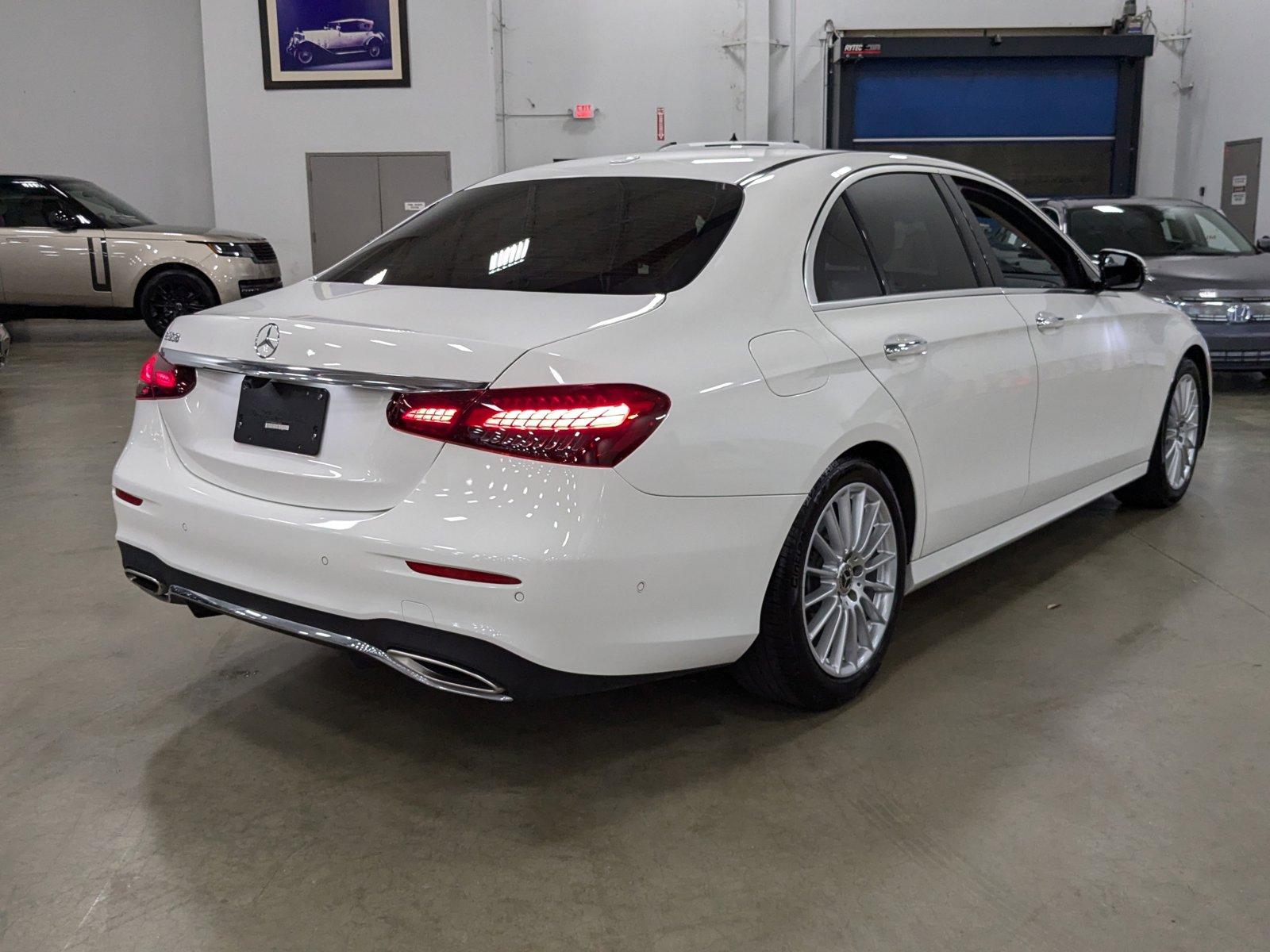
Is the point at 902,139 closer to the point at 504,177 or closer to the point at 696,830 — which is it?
the point at 504,177

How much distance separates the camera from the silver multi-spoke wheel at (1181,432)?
4.29 meters

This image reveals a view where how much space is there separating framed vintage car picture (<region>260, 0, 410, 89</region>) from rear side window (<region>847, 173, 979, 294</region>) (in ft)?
37.2

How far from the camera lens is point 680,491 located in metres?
2.11

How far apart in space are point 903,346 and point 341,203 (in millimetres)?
11921

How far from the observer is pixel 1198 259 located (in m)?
7.54

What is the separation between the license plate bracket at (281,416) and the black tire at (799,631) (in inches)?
38.0

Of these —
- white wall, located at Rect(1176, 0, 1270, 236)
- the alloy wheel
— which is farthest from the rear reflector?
white wall, located at Rect(1176, 0, 1270, 236)

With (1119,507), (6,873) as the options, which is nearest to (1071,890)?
(6,873)

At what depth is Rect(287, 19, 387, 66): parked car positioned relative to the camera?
43.1 feet

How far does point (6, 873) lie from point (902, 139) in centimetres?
1313

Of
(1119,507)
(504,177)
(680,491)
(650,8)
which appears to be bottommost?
(1119,507)

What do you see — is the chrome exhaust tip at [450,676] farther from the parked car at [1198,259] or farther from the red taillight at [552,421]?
the parked car at [1198,259]

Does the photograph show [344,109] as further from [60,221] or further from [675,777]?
[675,777]

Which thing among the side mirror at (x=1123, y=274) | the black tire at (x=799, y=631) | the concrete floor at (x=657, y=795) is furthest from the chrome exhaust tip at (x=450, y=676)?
the side mirror at (x=1123, y=274)
